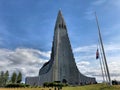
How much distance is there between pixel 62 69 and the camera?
80.9 m

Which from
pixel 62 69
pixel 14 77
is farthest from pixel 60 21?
pixel 14 77

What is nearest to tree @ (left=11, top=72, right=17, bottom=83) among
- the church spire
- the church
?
the church

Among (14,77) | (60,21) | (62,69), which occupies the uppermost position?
(60,21)

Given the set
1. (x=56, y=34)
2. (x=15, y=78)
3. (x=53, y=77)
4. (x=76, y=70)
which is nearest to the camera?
(x=53, y=77)

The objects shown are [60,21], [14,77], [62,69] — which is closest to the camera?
[62,69]

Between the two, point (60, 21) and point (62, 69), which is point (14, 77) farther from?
point (60, 21)

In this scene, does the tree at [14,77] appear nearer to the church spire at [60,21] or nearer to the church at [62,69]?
the church at [62,69]

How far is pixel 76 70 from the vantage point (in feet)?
273

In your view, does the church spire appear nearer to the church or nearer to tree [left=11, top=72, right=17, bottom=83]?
the church

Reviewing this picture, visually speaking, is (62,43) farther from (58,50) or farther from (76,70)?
(76,70)

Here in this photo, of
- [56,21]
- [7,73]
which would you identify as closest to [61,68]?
[56,21]

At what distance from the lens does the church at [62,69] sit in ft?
258

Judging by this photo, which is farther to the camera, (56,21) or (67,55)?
(56,21)

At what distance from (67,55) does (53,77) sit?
42.7 feet
